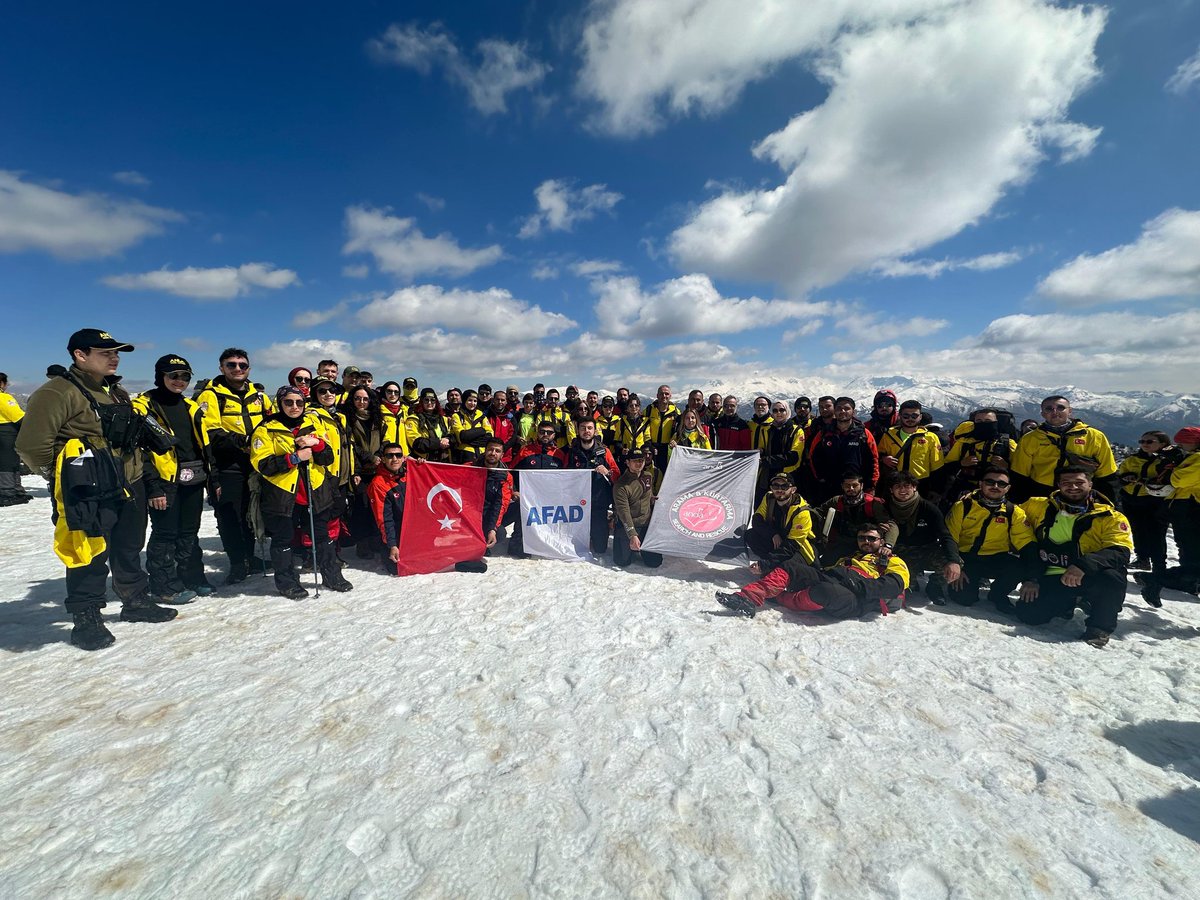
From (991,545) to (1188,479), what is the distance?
315cm

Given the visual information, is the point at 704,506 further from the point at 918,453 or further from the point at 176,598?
the point at 176,598

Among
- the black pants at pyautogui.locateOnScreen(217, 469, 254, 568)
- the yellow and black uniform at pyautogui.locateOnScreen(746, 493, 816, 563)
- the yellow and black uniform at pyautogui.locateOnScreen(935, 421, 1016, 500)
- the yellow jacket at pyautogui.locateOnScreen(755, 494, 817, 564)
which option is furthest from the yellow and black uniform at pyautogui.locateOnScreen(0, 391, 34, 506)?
the yellow and black uniform at pyautogui.locateOnScreen(935, 421, 1016, 500)

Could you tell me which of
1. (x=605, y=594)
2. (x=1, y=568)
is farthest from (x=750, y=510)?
(x=1, y=568)

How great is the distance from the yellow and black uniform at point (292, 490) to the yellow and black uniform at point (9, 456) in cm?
882

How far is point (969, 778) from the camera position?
10.7ft

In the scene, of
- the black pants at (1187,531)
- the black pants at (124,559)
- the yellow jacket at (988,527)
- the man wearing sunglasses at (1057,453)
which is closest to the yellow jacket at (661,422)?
the yellow jacket at (988,527)

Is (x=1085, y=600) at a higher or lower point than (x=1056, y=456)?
lower

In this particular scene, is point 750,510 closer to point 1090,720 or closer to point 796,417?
point 796,417

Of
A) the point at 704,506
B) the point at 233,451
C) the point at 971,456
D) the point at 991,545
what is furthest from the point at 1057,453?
the point at 233,451

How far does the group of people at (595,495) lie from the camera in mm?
4664

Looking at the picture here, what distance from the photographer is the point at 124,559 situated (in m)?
5.05

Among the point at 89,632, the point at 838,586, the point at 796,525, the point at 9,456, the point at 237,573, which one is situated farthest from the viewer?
the point at 9,456

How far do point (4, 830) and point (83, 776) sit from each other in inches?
15.2

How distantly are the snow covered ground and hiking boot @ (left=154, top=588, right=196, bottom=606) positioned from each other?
43 cm
